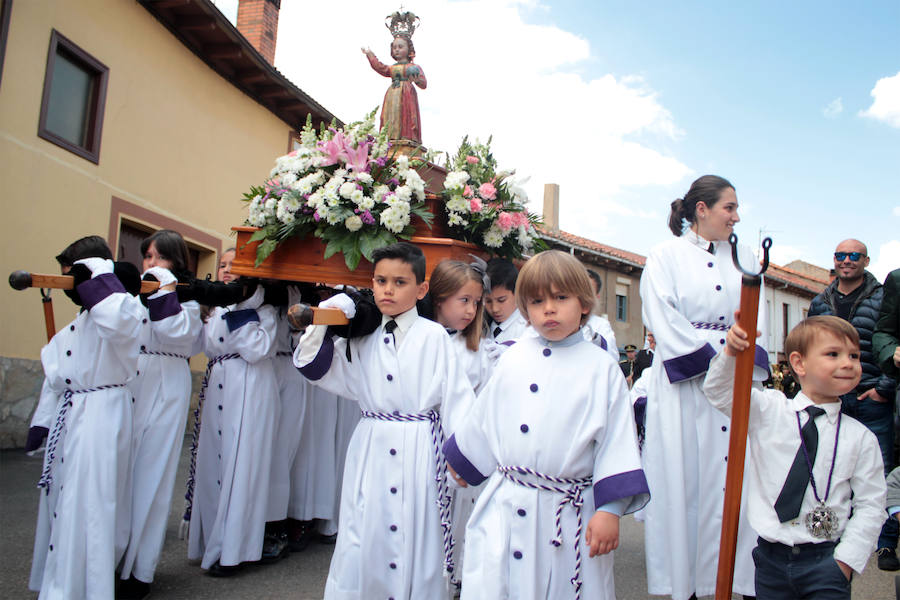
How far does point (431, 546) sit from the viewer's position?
327 cm

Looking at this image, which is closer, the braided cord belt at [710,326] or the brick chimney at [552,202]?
the braided cord belt at [710,326]

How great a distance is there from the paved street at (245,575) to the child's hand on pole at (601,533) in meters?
2.07

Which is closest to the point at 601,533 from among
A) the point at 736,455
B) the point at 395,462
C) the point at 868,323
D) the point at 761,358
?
the point at 736,455

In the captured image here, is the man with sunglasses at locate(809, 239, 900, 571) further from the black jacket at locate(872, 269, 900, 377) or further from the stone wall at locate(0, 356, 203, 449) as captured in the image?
the stone wall at locate(0, 356, 203, 449)

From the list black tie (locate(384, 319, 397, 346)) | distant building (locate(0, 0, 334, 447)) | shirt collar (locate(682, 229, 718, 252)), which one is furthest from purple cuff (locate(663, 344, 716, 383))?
distant building (locate(0, 0, 334, 447))

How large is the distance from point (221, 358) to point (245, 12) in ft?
39.9

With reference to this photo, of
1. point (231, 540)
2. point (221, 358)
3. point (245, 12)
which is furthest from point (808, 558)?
point (245, 12)

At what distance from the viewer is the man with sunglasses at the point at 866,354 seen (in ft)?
16.3

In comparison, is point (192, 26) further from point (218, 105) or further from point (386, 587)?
point (386, 587)

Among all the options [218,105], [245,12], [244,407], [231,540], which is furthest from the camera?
[245,12]

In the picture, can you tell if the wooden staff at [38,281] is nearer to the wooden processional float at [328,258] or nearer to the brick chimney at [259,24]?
the wooden processional float at [328,258]

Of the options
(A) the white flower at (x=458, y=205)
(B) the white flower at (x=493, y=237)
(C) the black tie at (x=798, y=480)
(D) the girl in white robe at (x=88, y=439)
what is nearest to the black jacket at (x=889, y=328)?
(C) the black tie at (x=798, y=480)

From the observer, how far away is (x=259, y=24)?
47.0 feet

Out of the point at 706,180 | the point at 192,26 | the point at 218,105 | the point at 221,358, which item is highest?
the point at 192,26
